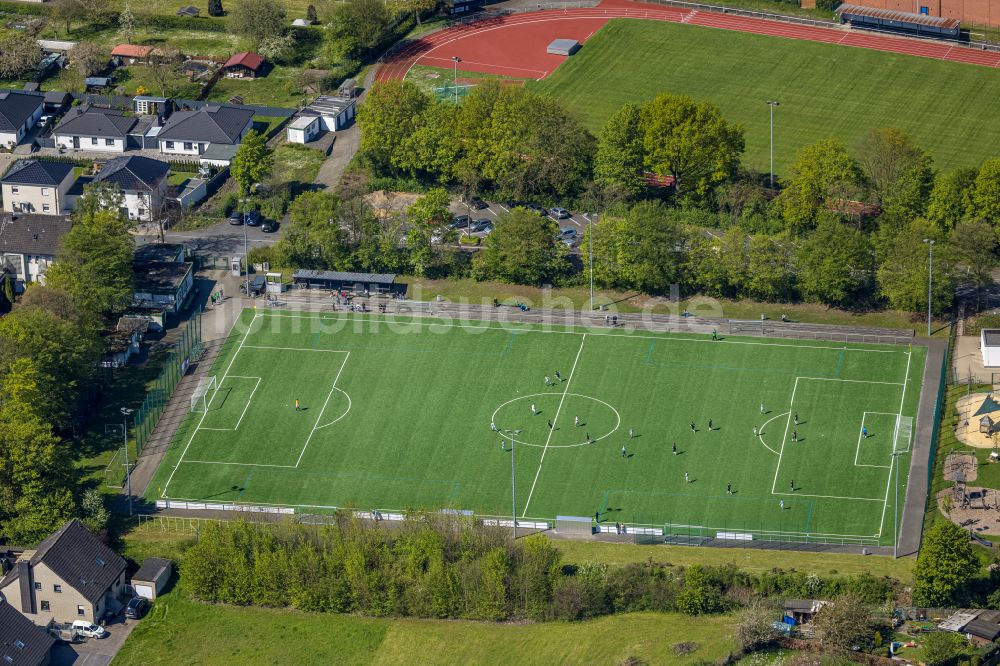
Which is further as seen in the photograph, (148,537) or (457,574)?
(148,537)

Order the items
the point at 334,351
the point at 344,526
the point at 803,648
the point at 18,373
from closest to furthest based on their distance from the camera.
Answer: the point at 803,648, the point at 344,526, the point at 18,373, the point at 334,351

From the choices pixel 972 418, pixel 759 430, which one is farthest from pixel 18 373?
pixel 972 418

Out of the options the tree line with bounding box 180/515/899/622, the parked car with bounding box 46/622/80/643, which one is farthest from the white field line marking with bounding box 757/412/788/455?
the parked car with bounding box 46/622/80/643

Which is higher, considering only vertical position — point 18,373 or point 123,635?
point 18,373

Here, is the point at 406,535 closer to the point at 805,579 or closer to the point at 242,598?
the point at 242,598

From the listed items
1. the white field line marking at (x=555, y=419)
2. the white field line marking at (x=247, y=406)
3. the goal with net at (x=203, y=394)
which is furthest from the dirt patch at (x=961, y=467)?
the goal with net at (x=203, y=394)

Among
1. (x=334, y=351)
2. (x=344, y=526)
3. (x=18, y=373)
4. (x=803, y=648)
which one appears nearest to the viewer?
(x=803, y=648)
